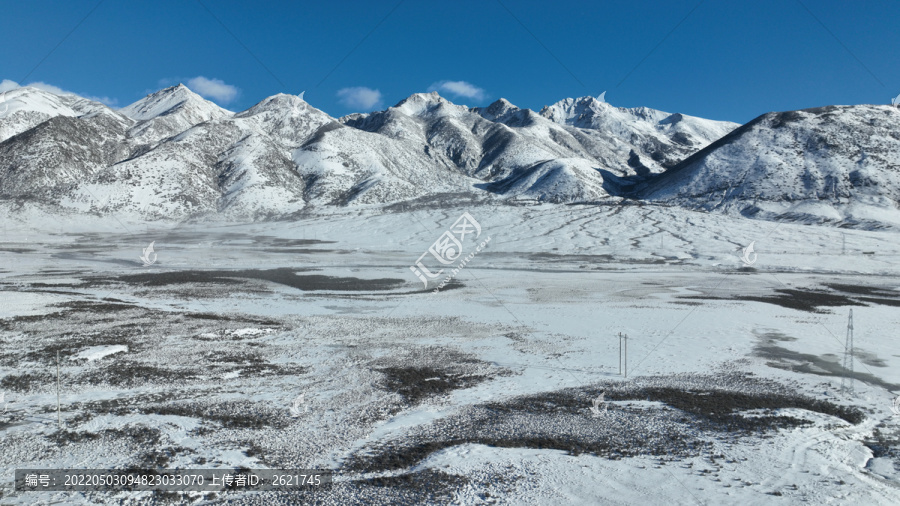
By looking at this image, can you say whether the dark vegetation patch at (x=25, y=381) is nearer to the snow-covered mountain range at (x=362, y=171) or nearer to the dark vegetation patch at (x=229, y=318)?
the dark vegetation patch at (x=229, y=318)

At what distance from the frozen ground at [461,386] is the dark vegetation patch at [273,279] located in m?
0.52

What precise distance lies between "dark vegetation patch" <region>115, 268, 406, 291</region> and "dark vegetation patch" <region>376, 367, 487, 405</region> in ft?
60.6

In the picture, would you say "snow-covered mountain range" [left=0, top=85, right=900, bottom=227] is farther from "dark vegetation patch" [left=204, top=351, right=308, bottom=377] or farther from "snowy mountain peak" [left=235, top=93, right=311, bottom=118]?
"dark vegetation patch" [left=204, top=351, right=308, bottom=377]

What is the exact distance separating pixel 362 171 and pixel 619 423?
383ft

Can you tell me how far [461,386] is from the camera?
14805mm

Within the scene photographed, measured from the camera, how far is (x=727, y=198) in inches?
3656

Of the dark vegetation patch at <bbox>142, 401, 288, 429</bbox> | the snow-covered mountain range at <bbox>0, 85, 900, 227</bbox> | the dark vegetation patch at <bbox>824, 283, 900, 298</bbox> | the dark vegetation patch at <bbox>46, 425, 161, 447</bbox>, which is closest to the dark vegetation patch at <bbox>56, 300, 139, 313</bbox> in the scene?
the dark vegetation patch at <bbox>142, 401, 288, 429</bbox>

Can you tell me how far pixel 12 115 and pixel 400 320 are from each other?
168 metres

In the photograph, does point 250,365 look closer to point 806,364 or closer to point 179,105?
point 806,364

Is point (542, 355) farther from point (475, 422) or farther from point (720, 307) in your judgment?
point (720, 307)

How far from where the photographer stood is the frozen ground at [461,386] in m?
9.39

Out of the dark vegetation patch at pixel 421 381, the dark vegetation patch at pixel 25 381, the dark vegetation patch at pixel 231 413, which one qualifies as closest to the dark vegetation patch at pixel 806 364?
the dark vegetation patch at pixel 421 381

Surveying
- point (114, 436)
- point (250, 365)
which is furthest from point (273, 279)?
point (114, 436)

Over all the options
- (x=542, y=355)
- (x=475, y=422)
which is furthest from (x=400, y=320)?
(x=475, y=422)
